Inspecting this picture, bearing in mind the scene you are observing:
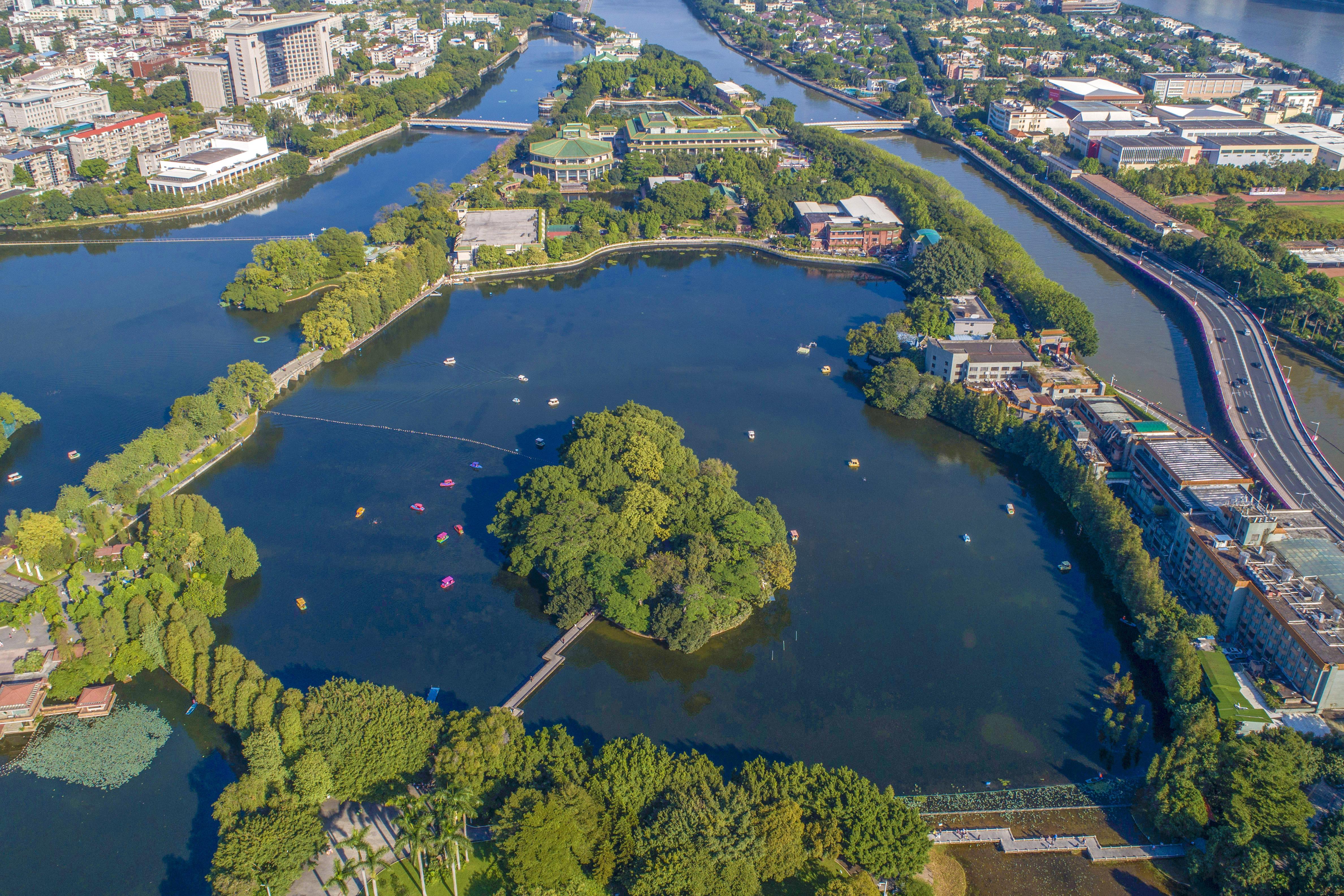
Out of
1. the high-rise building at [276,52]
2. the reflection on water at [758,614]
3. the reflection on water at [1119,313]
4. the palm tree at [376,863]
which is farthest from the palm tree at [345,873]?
the high-rise building at [276,52]

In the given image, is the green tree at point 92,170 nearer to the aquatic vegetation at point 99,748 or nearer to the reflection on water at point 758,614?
the reflection on water at point 758,614

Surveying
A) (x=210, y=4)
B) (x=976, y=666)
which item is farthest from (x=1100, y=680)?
(x=210, y=4)

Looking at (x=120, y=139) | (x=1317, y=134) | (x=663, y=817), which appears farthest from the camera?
(x=1317, y=134)

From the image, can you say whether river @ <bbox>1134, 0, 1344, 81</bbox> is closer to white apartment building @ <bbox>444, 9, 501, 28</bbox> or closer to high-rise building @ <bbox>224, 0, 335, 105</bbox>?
white apartment building @ <bbox>444, 9, 501, 28</bbox>

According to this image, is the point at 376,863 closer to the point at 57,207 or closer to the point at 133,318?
the point at 133,318

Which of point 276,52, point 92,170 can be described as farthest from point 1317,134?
point 276,52

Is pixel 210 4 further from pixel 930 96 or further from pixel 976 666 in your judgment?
pixel 976 666
